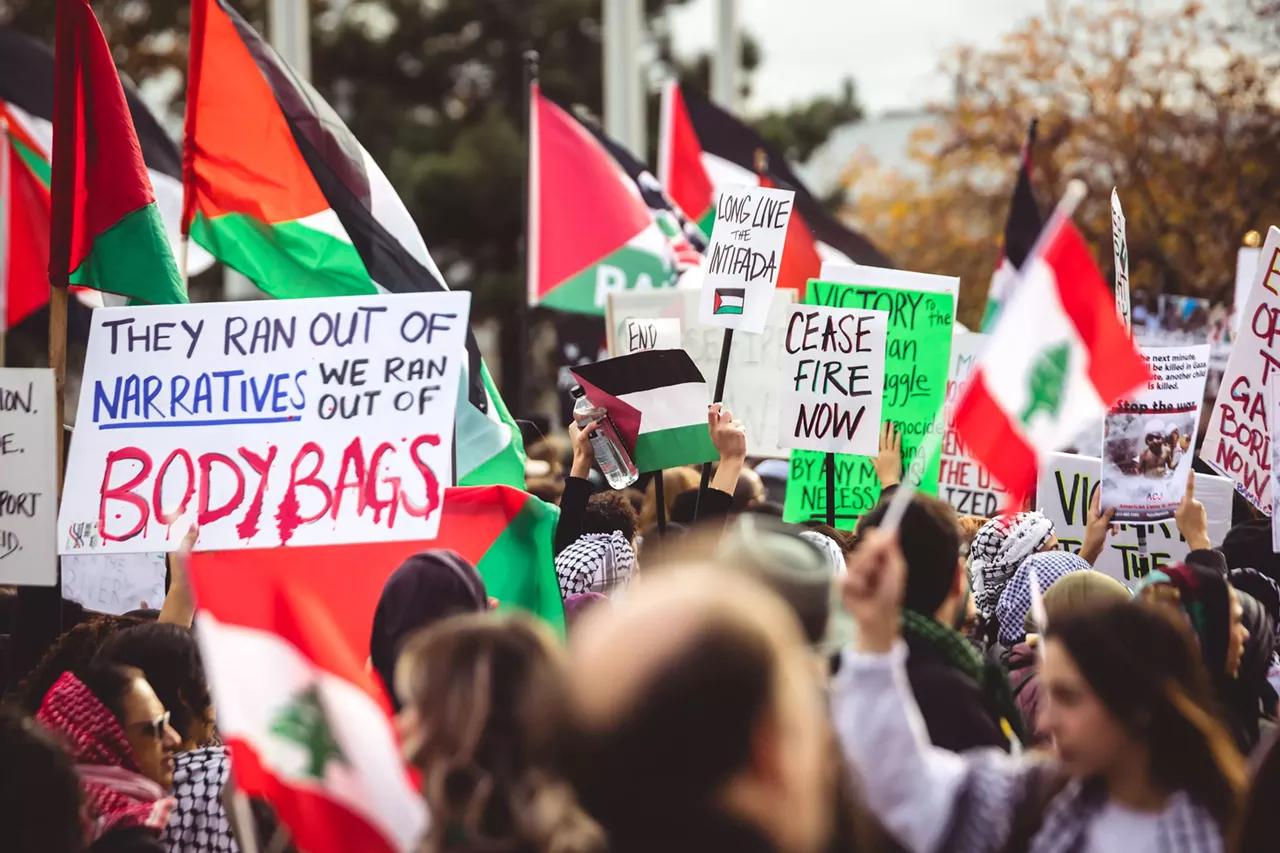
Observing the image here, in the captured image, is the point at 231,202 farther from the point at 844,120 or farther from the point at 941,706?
the point at 844,120

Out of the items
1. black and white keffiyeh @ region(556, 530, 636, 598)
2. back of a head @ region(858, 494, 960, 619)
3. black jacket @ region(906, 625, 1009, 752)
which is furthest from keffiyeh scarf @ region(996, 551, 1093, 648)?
black jacket @ region(906, 625, 1009, 752)

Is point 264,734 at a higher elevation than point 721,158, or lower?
lower

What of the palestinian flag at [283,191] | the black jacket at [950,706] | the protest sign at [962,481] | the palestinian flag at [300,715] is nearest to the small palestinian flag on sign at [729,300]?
the palestinian flag at [283,191]

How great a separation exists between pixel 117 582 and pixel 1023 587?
3400 mm

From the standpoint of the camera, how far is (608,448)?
18.5 feet

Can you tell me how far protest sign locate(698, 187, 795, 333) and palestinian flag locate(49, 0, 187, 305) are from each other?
2.23 m

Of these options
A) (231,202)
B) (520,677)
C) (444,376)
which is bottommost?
(520,677)

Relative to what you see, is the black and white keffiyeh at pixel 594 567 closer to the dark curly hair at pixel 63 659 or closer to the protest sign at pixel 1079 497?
the dark curly hair at pixel 63 659

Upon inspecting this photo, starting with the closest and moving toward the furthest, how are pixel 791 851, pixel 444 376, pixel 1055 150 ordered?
pixel 791 851
pixel 444 376
pixel 1055 150

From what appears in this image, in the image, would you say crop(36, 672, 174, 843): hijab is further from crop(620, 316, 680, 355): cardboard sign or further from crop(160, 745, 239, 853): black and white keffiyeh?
crop(620, 316, 680, 355): cardboard sign

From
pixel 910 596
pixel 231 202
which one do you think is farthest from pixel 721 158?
pixel 910 596

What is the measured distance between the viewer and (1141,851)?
2453mm

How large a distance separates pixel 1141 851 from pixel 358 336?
2.63 metres

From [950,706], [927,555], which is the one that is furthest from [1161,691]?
[927,555]
